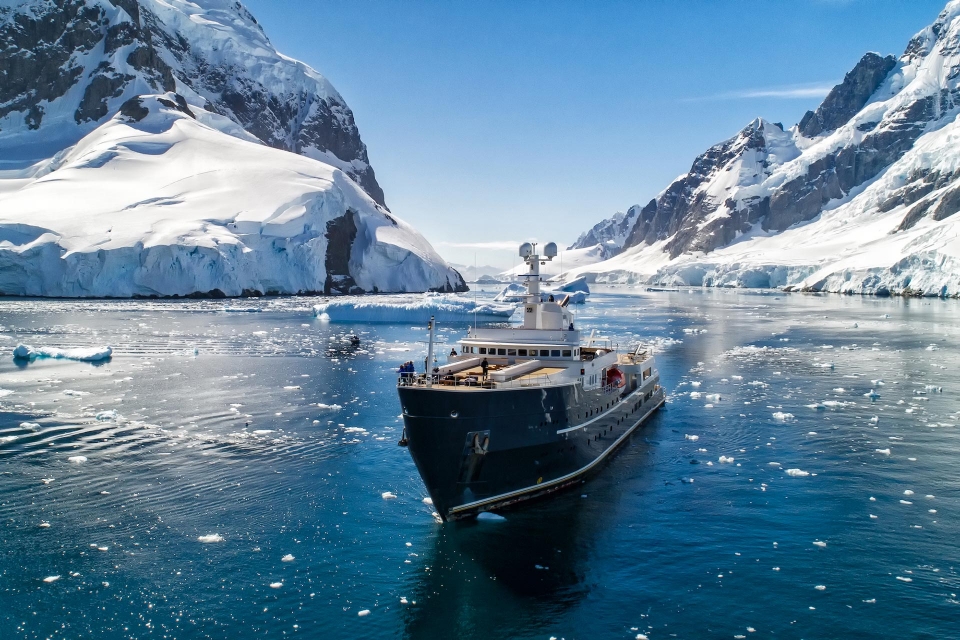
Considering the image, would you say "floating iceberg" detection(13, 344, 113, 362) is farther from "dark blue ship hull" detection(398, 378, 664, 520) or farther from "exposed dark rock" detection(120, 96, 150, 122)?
"exposed dark rock" detection(120, 96, 150, 122)

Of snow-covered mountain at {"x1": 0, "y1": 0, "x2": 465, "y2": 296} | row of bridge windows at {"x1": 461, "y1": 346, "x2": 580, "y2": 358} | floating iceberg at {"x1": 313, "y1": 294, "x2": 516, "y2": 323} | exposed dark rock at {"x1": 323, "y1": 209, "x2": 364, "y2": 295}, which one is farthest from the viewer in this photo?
exposed dark rock at {"x1": 323, "y1": 209, "x2": 364, "y2": 295}

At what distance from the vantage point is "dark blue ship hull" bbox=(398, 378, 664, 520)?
60.5 feet

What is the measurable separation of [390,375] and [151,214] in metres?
79.4

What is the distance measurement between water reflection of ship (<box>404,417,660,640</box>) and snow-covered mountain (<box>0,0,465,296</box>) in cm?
8853

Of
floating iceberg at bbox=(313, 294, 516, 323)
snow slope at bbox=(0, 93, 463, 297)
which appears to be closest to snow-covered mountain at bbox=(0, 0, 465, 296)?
snow slope at bbox=(0, 93, 463, 297)

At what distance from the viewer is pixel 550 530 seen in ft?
61.0

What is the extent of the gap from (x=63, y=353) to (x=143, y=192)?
3125 inches

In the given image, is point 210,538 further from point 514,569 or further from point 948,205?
point 948,205

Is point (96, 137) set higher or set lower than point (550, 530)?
higher

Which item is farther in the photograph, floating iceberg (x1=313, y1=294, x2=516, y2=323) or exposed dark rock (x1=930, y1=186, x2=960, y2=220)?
exposed dark rock (x1=930, y1=186, x2=960, y2=220)

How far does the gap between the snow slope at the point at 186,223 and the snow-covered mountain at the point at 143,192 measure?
27 centimetres

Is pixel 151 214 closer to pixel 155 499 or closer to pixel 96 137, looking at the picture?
pixel 96 137

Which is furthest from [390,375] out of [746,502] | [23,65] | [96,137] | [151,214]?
[23,65]

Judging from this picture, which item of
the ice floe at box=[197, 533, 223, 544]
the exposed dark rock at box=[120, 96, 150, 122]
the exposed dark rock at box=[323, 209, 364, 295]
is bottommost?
the ice floe at box=[197, 533, 223, 544]
